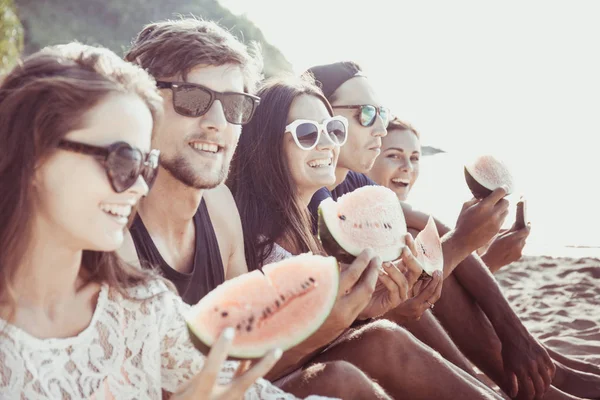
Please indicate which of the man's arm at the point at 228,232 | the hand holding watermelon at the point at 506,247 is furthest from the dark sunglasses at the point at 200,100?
the hand holding watermelon at the point at 506,247

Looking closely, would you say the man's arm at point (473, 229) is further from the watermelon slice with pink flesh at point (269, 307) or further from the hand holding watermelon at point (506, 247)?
the watermelon slice with pink flesh at point (269, 307)

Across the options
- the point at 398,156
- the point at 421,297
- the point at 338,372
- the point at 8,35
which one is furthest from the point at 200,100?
the point at 8,35

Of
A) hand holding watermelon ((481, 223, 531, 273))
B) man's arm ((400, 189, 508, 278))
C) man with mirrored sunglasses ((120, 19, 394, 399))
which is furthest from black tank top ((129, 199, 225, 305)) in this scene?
hand holding watermelon ((481, 223, 531, 273))

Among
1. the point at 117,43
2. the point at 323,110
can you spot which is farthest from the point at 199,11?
the point at 323,110

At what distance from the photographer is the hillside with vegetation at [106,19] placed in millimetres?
31688

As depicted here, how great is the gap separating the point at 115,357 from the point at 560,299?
17.5ft

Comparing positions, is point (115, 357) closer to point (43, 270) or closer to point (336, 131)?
point (43, 270)

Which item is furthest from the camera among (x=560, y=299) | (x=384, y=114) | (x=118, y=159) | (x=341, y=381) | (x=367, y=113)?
(x=560, y=299)

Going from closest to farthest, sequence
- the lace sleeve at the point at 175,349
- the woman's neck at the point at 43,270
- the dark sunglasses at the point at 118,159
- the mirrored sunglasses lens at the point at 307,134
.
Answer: the dark sunglasses at the point at 118,159 < the woman's neck at the point at 43,270 < the lace sleeve at the point at 175,349 < the mirrored sunglasses lens at the point at 307,134

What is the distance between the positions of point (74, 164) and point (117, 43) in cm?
3398

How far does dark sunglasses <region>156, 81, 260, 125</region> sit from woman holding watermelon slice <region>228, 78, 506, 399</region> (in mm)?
676

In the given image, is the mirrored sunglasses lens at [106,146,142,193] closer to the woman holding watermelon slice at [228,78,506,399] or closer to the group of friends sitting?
the group of friends sitting

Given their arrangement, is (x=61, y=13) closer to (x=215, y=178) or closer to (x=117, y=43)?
(x=117, y=43)

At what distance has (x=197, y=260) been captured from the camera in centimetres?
326
